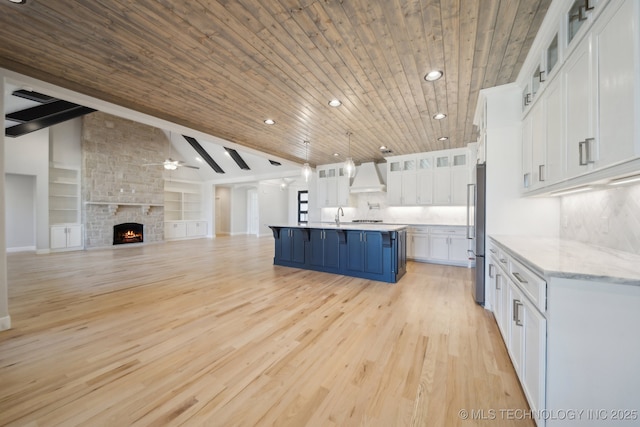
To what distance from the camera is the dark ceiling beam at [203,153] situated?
9766 mm

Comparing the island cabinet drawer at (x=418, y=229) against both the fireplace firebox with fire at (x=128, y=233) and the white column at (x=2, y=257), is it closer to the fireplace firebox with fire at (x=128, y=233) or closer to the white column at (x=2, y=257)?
the white column at (x=2, y=257)

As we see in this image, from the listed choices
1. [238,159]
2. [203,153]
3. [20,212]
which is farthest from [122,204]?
[238,159]

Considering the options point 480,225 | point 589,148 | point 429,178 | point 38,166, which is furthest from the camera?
point 38,166

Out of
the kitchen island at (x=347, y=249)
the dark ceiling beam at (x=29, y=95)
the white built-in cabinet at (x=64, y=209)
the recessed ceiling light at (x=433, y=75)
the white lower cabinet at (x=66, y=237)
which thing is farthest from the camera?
the white built-in cabinet at (x=64, y=209)

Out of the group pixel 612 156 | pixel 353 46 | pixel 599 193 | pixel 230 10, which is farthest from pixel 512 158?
pixel 230 10

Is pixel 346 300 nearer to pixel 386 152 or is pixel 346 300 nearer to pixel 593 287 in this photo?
pixel 593 287

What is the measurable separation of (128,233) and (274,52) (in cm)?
941

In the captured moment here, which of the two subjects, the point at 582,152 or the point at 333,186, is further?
the point at 333,186

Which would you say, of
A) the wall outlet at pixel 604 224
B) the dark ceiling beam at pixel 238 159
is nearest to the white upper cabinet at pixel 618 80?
the wall outlet at pixel 604 224

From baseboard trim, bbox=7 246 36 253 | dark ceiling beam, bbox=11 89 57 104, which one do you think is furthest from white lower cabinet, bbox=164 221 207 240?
dark ceiling beam, bbox=11 89 57 104

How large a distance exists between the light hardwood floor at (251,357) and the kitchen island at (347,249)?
0.53 meters

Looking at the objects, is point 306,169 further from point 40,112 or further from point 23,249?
point 23,249

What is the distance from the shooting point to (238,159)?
9.74 metres

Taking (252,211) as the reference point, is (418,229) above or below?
below
